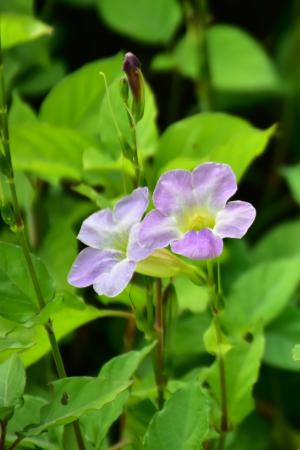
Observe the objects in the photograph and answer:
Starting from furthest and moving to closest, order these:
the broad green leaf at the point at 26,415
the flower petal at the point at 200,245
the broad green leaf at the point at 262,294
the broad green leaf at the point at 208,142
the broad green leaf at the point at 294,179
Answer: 1. the broad green leaf at the point at 294,179
2. the broad green leaf at the point at 262,294
3. the broad green leaf at the point at 208,142
4. the broad green leaf at the point at 26,415
5. the flower petal at the point at 200,245

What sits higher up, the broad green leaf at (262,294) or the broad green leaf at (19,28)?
the broad green leaf at (19,28)

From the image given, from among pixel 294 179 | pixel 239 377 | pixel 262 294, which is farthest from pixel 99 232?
pixel 294 179

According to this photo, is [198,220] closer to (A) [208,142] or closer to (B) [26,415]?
(B) [26,415]

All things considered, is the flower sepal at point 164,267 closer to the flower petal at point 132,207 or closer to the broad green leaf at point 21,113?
the flower petal at point 132,207

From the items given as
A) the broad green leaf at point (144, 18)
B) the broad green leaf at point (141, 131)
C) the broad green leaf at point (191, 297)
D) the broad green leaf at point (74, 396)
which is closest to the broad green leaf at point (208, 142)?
the broad green leaf at point (141, 131)

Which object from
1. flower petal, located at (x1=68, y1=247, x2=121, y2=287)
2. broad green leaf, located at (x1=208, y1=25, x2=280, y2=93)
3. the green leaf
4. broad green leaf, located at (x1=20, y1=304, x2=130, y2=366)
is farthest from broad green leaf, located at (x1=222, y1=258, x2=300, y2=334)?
the green leaf

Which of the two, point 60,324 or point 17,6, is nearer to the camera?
point 60,324
